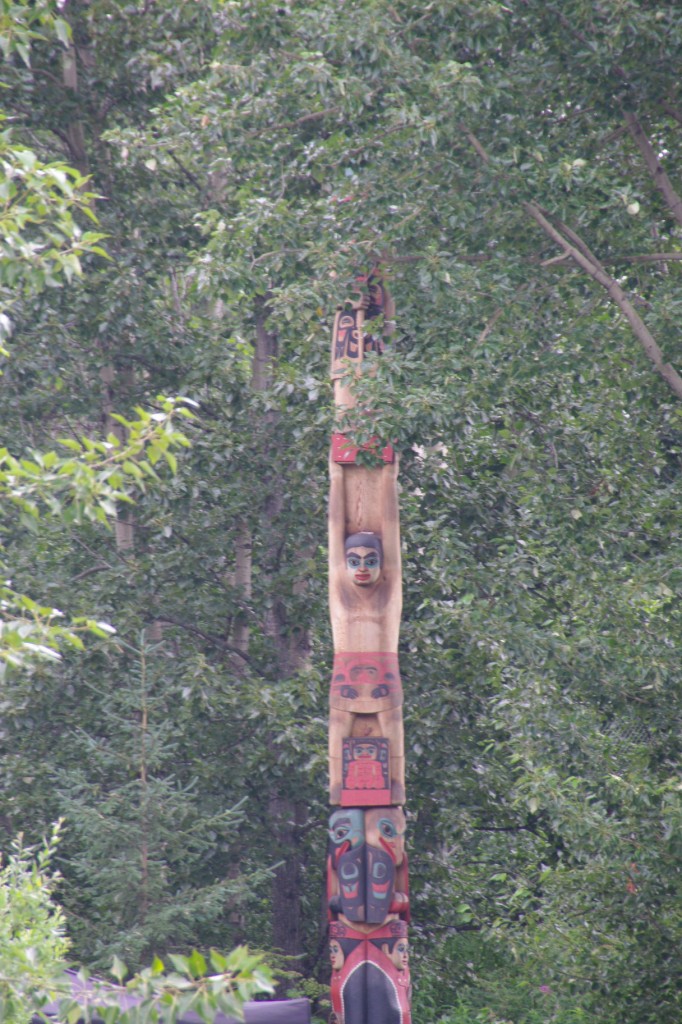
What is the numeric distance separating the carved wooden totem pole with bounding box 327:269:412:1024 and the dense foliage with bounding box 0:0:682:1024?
82 cm

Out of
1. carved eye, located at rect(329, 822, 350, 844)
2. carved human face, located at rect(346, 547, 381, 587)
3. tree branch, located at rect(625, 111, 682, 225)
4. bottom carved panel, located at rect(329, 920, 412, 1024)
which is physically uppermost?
tree branch, located at rect(625, 111, 682, 225)

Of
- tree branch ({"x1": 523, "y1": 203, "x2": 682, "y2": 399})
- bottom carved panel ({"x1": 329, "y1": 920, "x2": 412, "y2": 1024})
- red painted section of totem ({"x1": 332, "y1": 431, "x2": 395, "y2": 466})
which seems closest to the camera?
bottom carved panel ({"x1": 329, "y1": 920, "x2": 412, "y2": 1024})

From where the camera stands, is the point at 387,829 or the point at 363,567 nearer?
the point at 387,829

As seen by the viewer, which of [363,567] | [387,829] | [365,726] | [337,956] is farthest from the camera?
[363,567]

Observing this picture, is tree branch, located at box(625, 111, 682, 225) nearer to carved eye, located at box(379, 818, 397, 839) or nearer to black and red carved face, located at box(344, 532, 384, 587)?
black and red carved face, located at box(344, 532, 384, 587)

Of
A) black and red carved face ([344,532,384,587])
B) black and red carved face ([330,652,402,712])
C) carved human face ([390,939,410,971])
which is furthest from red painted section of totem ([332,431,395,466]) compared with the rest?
carved human face ([390,939,410,971])

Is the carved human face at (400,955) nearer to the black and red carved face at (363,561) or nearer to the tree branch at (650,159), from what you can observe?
the black and red carved face at (363,561)

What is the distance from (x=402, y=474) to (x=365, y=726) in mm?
3335

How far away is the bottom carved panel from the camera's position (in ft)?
31.5

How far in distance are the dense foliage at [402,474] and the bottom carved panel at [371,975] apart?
1544 millimetres

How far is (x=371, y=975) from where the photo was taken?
963 cm

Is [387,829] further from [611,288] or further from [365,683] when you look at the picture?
[611,288]

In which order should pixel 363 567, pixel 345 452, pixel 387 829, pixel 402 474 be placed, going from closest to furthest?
pixel 387 829
pixel 363 567
pixel 345 452
pixel 402 474

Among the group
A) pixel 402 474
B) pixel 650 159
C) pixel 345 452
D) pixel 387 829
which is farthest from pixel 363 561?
pixel 650 159
